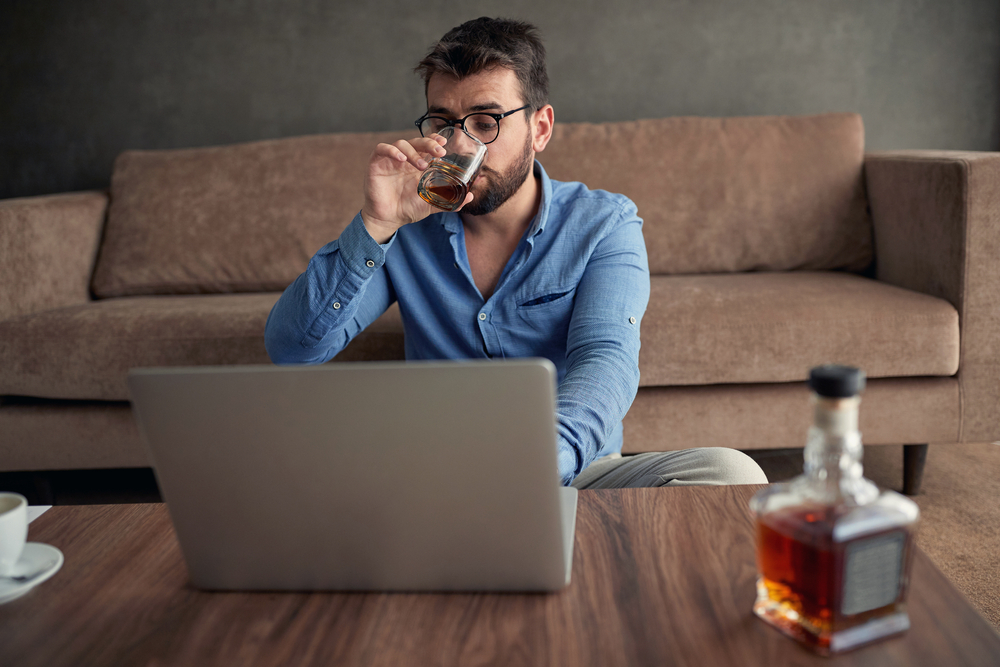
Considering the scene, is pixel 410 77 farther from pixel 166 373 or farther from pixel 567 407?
pixel 166 373

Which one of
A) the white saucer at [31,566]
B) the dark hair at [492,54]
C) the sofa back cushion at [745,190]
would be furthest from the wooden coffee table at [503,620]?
the sofa back cushion at [745,190]

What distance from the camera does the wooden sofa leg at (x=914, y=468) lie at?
1.80 meters

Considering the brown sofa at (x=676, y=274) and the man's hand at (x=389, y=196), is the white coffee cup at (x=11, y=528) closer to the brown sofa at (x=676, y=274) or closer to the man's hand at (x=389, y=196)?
the man's hand at (x=389, y=196)

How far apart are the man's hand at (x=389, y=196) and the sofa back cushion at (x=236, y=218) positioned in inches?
44.0

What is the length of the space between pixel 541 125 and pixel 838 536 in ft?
3.63

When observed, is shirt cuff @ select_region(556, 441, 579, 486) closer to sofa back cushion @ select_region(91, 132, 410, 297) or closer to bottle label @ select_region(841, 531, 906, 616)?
bottle label @ select_region(841, 531, 906, 616)

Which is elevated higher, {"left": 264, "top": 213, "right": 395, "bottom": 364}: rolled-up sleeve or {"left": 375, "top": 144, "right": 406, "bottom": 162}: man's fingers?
{"left": 375, "top": 144, "right": 406, "bottom": 162}: man's fingers

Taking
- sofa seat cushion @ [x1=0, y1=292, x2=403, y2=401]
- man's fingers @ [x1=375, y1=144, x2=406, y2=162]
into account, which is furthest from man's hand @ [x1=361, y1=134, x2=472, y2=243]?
sofa seat cushion @ [x1=0, y1=292, x2=403, y2=401]

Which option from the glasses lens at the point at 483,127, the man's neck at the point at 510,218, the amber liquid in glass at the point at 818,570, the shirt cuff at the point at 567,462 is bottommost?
the shirt cuff at the point at 567,462

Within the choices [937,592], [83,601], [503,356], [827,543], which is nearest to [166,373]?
[83,601]

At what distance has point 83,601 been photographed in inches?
24.1

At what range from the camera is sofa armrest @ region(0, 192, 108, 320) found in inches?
80.3

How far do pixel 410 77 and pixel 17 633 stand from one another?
2.41 metres

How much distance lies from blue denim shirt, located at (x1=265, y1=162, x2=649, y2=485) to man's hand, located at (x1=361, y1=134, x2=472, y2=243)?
3 centimetres
